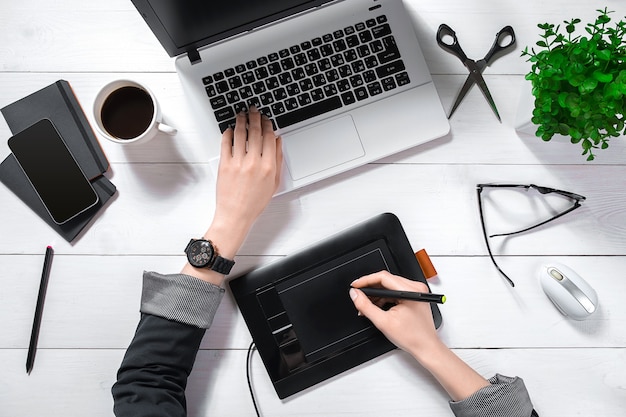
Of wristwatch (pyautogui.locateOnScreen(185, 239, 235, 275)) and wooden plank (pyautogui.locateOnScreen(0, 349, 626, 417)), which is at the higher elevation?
wristwatch (pyautogui.locateOnScreen(185, 239, 235, 275))

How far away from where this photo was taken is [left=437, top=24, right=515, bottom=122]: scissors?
84 cm

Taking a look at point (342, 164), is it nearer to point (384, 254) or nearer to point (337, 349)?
point (384, 254)

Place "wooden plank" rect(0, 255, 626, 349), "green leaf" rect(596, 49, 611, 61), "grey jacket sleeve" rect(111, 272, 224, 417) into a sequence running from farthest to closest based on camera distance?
"wooden plank" rect(0, 255, 626, 349) < "grey jacket sleeve" rect(111, 272, 224, 417) < "green leaf" rect(596, 49, 611, 61)

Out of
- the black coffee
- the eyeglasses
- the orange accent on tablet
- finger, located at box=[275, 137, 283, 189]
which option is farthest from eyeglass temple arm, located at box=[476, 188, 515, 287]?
the black coffee

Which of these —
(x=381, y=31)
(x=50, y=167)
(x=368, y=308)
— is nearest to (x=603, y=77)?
(x=381, y=31)

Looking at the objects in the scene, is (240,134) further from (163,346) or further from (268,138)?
(163,346)

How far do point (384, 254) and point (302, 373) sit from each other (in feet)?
0.77

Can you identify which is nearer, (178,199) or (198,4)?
(198,4)

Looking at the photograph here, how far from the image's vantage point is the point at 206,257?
77cm

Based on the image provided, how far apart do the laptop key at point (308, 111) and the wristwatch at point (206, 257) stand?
0.75ft

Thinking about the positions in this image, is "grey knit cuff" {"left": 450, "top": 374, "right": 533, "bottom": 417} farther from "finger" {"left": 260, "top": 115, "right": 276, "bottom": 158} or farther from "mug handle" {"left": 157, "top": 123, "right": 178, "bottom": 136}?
"mug handle" {"left": 157, "top": 123, "right": 178, "bottom": 136}

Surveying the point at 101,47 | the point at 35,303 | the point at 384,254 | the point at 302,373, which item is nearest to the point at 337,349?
the point at 302,373

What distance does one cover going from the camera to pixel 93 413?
0.83 metres

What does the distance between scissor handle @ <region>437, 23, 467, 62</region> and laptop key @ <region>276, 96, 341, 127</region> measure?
0.22 m
